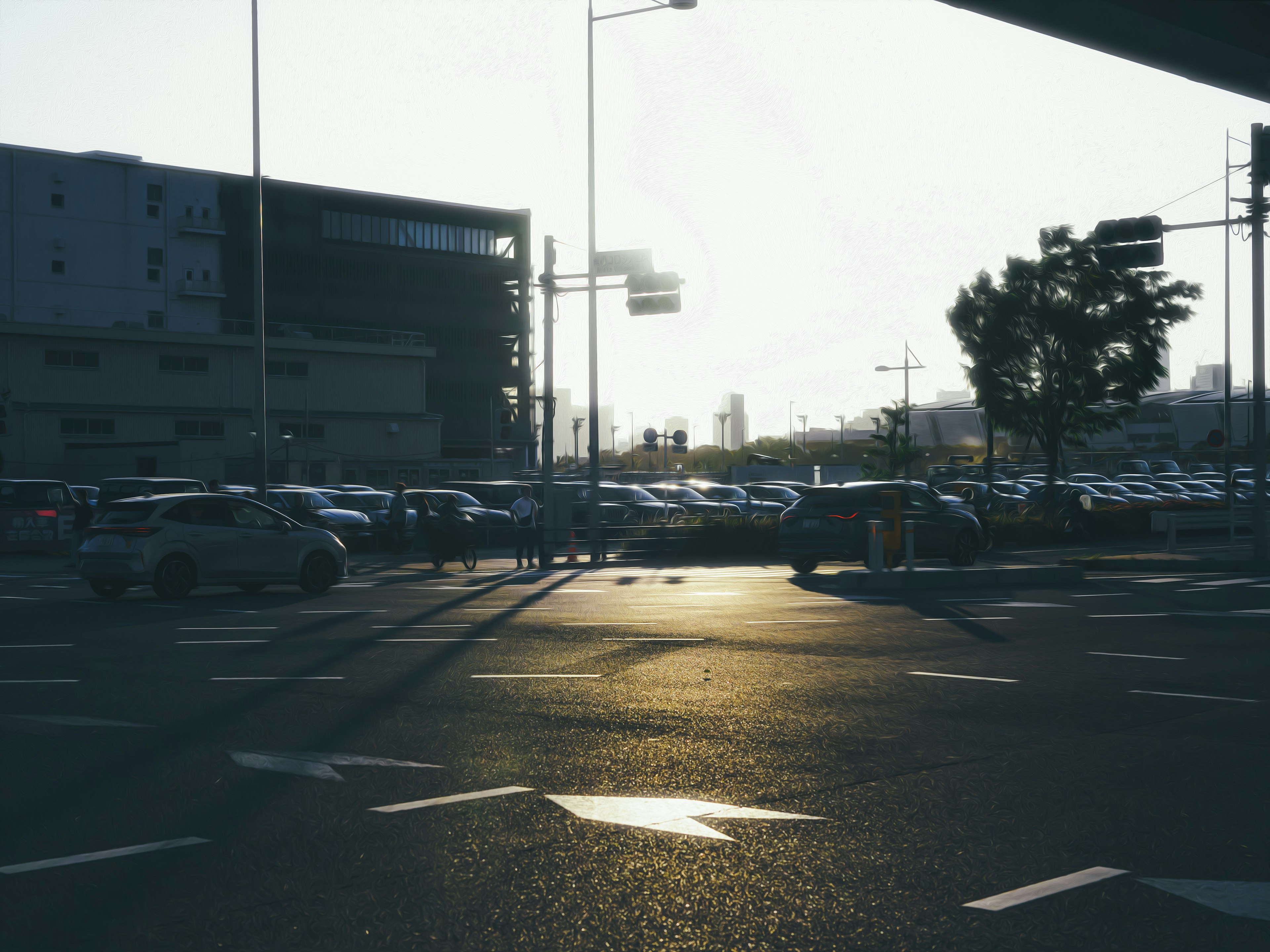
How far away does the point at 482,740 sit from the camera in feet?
21.6

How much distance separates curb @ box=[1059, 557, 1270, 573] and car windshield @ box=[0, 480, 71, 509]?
898 inches

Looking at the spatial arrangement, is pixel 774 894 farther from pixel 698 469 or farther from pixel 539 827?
Result: pixel 698 469

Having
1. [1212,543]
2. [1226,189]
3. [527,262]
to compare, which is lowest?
[1212,543]

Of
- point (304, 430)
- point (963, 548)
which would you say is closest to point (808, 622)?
point (963, 548)

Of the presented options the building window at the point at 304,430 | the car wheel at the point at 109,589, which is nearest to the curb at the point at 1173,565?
the car wheel at the point at 109,589

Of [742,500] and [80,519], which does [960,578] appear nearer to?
[80,519]

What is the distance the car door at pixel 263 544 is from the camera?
16906 millimetres

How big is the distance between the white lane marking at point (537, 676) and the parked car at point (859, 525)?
11403mm

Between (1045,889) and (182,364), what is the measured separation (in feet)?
192

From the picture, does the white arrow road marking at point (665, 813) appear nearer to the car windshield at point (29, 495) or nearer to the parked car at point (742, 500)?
the parked car at point (742, 500)

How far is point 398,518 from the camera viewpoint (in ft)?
90.9

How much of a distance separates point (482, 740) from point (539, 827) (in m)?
1.86

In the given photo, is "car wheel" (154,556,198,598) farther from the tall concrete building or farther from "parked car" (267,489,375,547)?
the tall concrete building

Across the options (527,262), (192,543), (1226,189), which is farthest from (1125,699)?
(527,262)
